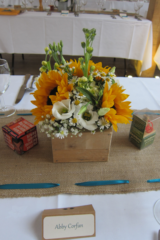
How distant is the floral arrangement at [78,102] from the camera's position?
483 mm

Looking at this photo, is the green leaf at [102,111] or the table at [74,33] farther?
the table at [74,33]

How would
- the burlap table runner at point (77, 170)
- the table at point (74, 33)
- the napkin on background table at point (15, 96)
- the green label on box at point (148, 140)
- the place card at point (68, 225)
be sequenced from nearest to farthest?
the place card at point (68, 225) < the burlap table runner at point (77, 170) < the green label on box at point (148, 140) < the napkin on background table at point (15, 96) < the table at point (74, 33)

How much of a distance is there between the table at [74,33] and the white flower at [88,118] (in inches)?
81.6

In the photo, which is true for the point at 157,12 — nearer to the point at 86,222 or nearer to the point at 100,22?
the point at 100,22

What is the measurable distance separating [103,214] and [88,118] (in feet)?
0.81

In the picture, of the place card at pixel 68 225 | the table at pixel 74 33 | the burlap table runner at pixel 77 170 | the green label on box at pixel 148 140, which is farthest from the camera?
the table at pixel 74 33

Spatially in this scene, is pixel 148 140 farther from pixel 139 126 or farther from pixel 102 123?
pixel 102 123

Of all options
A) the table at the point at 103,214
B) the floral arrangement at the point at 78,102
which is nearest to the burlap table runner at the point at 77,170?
the table at the point at 103,214

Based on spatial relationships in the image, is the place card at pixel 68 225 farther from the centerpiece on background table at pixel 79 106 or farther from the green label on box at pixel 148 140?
the green label on box at pixel 148 140

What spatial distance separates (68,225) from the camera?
1.39 ft

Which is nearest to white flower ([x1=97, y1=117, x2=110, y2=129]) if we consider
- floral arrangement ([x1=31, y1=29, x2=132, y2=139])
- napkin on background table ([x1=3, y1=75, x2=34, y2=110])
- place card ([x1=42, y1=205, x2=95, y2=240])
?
floral arrangement ([x1=31, y1=29, x2=132, y2=139])

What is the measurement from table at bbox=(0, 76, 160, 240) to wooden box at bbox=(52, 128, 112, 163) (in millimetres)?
121

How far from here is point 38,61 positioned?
3.27 meters

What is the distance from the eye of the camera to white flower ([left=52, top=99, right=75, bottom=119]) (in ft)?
1.55
